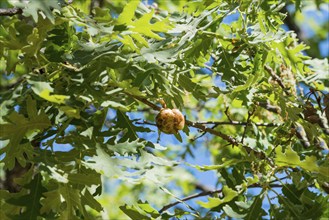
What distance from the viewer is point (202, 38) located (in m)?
2.34

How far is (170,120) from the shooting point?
2.19 meters

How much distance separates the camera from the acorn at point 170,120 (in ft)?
7.19

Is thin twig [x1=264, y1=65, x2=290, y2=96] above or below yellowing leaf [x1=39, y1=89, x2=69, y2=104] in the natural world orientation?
above

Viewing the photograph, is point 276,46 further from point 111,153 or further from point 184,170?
point 184,170

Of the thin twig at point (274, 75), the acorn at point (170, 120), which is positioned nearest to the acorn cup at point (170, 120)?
the acorn at point (170, 120)

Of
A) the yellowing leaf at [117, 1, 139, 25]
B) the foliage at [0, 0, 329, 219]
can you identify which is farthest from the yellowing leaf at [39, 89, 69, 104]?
the yellowing leaf at [117, 1, 139, 25]

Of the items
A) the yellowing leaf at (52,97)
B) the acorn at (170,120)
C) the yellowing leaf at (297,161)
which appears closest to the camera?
the yellowing leaf at (52,97)

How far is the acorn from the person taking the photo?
219cm

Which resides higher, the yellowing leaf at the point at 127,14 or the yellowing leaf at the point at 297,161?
the yellowing leaf at the point at 127,14

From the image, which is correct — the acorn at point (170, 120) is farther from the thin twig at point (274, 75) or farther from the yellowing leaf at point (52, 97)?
the thin twig at point (274, 75)

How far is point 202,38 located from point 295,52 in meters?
0.45

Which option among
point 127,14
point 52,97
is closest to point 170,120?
point 127,14

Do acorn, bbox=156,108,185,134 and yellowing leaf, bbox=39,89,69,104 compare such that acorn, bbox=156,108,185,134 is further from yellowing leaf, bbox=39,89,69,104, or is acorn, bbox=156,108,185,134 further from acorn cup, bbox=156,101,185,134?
yellowing leaf, bbox=39,89,69,104

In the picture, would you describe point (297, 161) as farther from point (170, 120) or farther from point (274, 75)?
point (274, 75)
